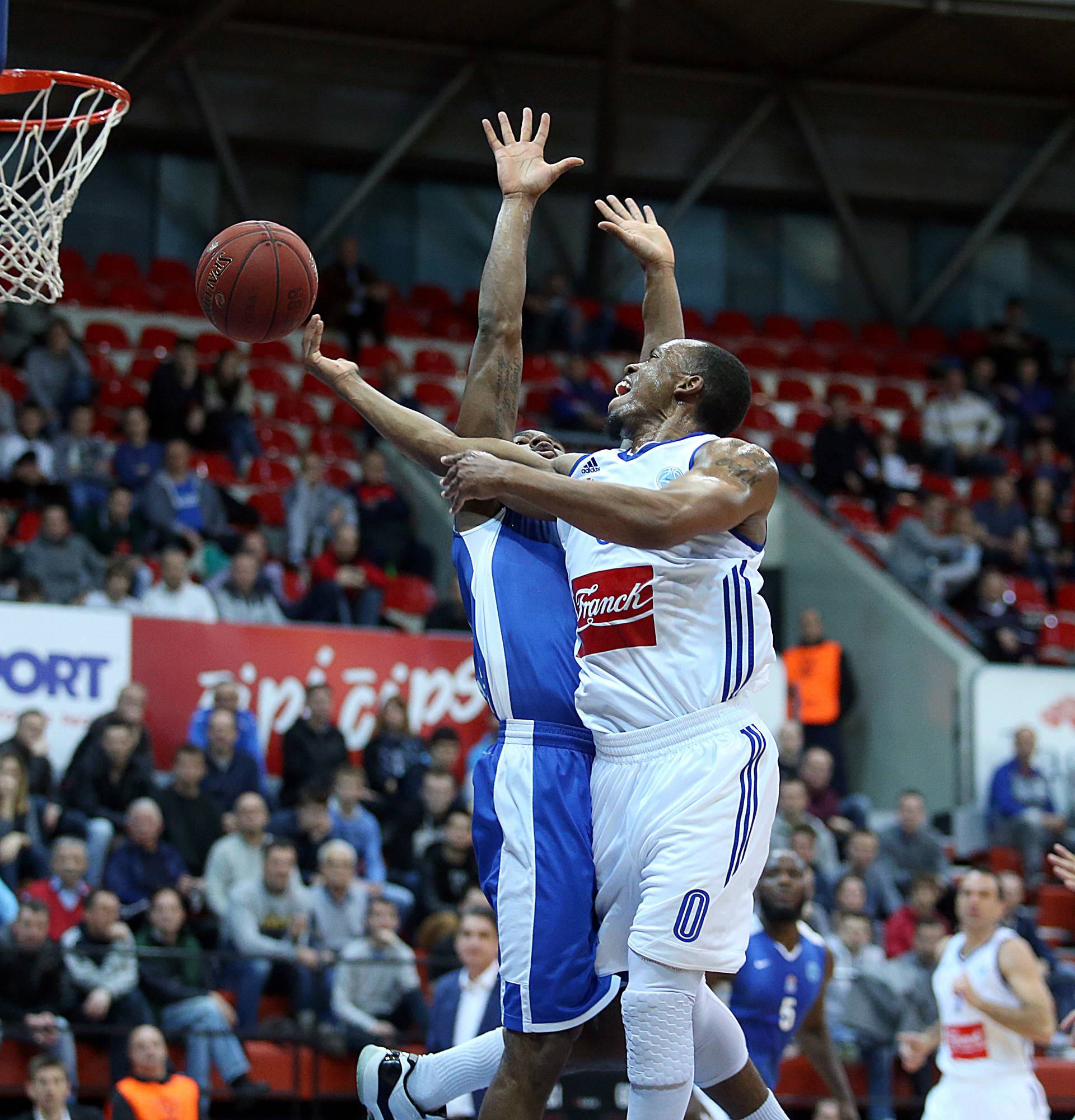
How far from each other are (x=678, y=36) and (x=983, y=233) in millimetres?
4648

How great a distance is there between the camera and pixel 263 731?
1168 cm

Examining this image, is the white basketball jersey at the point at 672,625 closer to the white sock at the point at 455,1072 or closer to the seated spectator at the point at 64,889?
the white sock at the point at 455,1072

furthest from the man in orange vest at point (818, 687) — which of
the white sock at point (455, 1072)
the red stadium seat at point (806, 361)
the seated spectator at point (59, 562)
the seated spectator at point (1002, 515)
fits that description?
the white sock at point (455, 1072)

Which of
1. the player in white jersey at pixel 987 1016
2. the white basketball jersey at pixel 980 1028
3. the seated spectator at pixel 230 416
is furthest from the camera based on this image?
the seated spectator at pixel 230 416

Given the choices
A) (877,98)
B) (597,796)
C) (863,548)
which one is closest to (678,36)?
(877,98)

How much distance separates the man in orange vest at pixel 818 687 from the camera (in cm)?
1388

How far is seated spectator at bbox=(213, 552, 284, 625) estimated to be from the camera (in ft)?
39.7

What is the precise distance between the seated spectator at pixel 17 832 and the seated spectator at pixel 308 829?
1.43 m

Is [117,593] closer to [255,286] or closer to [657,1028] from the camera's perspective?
[255,286]

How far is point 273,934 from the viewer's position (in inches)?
383

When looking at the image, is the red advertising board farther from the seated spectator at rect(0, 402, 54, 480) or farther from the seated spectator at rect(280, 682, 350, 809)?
the seated spectator at rect(0, 402, 54, 480)

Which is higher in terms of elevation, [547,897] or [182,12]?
[182,12]

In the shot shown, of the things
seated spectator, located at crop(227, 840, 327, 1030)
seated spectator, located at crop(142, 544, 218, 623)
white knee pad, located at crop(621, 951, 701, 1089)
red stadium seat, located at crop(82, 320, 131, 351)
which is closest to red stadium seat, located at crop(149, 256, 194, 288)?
red stadium seat, located at crop(82, 320, 131, 351)

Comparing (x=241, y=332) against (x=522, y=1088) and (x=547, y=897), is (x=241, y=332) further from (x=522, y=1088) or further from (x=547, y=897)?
(x=522, y=1088)
